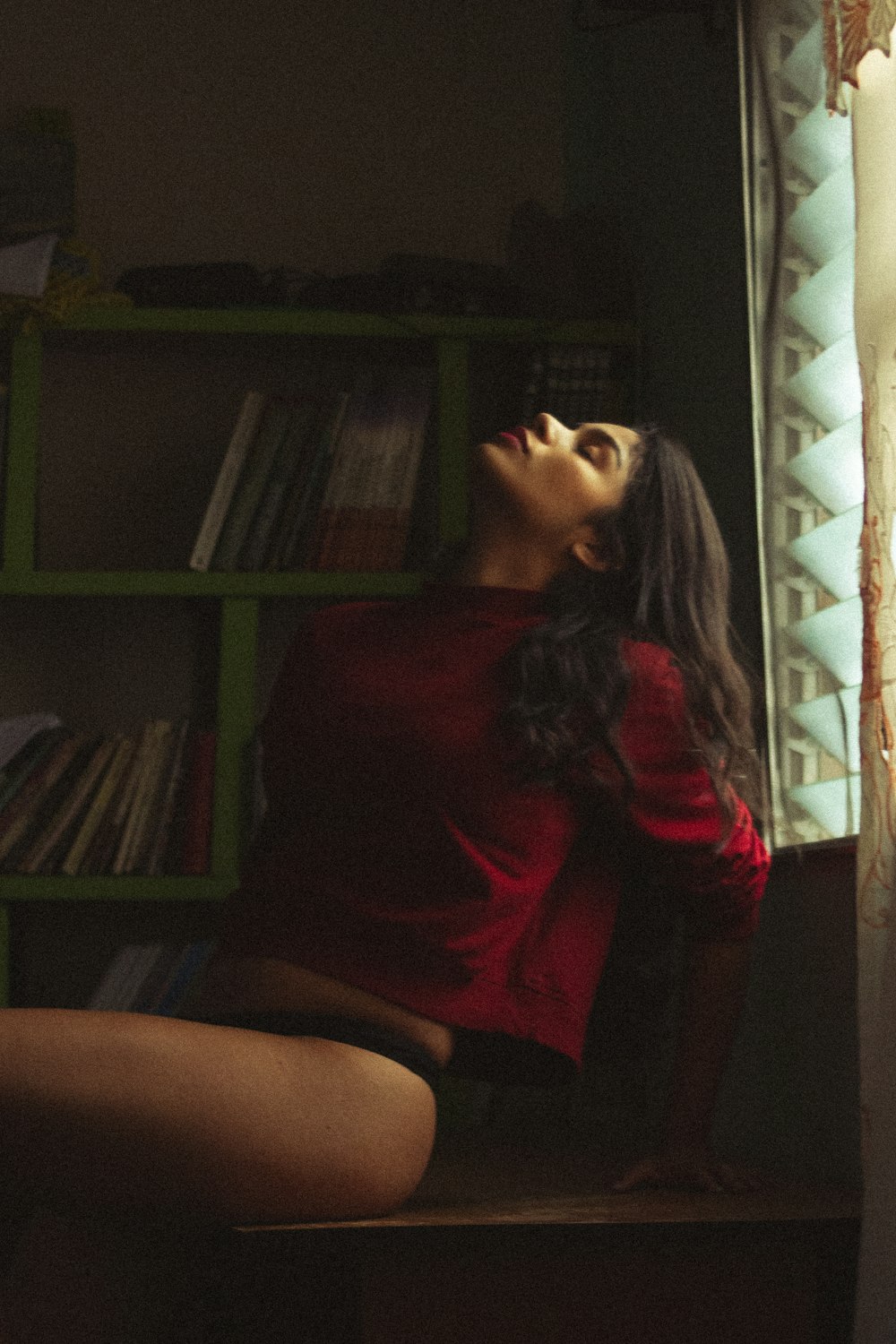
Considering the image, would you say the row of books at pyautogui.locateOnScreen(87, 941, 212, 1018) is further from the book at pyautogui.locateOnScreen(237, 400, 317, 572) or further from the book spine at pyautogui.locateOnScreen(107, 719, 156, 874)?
the book at pyautogui.locateOnScreen(237, 400, 317, 572)

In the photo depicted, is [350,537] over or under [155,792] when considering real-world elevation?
over

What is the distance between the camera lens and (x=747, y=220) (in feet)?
5.66

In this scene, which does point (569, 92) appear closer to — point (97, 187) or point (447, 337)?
point (447, 337)

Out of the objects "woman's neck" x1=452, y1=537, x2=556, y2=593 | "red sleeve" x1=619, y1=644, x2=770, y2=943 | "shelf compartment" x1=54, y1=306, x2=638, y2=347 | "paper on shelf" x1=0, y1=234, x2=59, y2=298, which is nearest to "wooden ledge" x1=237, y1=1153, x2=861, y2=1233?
"red sleeve" x1=619, y1=644, x2=770, y2=943

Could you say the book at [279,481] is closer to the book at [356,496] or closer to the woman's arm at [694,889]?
the book at [356,496]

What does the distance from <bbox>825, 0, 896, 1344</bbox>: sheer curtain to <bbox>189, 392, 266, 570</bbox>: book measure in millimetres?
1247

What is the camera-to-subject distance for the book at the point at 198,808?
2076 millimetres

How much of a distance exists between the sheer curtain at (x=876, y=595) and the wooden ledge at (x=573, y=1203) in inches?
6.8

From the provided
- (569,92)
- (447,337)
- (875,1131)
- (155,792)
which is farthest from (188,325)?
(875,1131)

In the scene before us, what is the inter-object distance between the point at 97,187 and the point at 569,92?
870 millimetres

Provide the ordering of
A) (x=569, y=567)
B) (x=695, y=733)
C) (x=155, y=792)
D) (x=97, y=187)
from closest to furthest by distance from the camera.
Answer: (x=695, y=733) < (x=569, y=567) < (x=155, y=792) < (x=97, y=187)

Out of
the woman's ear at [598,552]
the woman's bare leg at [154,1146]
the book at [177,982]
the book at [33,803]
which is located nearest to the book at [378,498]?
the book at [33,803]

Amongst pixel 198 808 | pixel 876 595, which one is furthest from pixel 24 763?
pixel 876 595

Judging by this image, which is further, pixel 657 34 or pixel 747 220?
pixel 657 34
